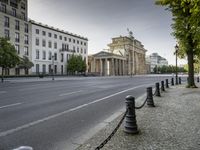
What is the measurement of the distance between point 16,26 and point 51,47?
15812mm

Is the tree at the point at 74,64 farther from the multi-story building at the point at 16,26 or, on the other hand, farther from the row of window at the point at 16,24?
the row of window at the point at 16,24

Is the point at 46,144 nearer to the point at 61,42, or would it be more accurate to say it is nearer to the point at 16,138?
the point at 16,138

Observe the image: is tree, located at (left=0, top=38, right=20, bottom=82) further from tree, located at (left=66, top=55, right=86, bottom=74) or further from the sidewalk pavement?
tree, located at (left=66, top=55, right=86, bottom=74)

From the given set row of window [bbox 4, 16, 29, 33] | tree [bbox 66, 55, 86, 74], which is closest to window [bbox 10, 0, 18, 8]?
row of window [bbox 4, 16, 29, 33]

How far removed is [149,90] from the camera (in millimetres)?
9203

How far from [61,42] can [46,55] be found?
8209mm

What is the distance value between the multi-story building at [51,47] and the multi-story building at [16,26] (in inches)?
112

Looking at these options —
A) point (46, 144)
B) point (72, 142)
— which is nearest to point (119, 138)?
point (72, 142)

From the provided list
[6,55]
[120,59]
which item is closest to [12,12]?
[6,55]

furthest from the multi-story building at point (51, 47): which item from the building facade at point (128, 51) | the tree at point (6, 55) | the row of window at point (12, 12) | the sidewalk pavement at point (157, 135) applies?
the sidewalk pavement at point (157, 135)

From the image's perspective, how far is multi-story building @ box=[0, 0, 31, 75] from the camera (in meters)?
49.3

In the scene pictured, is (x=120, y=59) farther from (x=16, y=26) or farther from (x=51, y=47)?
(x=16, y=26)

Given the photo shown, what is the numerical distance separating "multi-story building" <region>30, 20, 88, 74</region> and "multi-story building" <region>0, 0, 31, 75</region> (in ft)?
9.33

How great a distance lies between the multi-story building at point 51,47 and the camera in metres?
60.5
